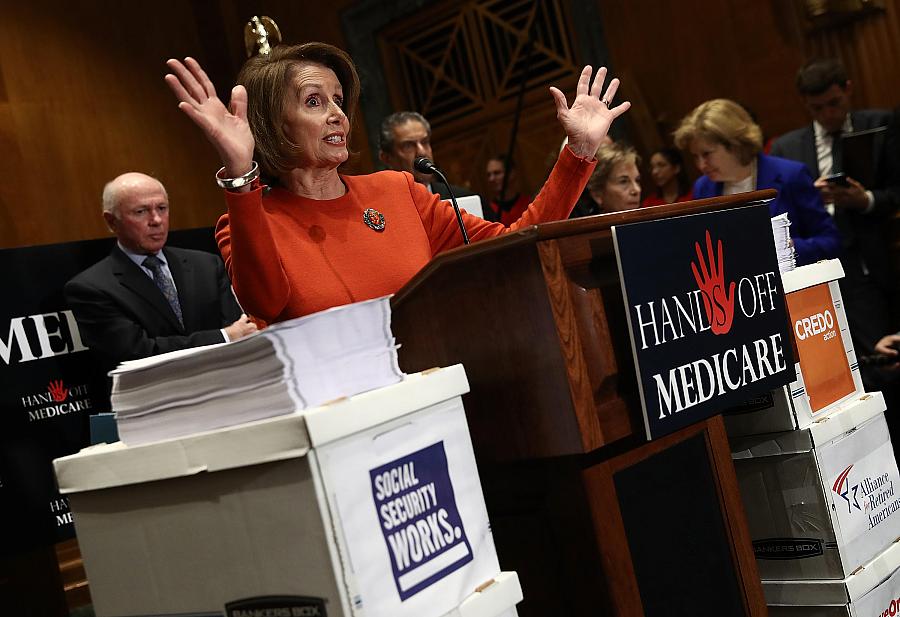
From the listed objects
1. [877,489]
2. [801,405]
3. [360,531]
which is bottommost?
[877,489]

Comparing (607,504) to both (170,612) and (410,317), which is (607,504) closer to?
(410,317)

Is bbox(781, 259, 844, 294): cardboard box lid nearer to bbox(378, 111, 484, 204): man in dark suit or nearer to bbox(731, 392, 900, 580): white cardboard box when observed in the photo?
bbox(731, 392, 900, 580): white cardboard box

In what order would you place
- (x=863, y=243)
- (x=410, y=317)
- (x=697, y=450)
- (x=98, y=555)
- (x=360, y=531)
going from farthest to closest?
(x=863, y=243), (x=697, y=450), (x=410, y=317), (x=98, y=555), (x=360, y=531)

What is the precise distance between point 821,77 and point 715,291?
2904 millimetres

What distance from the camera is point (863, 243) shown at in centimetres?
418

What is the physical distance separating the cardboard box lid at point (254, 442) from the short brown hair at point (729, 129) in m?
2.43

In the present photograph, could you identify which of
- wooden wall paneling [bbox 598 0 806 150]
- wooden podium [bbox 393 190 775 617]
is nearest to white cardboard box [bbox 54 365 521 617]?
wooden podium [bbox 393 190 775 617]

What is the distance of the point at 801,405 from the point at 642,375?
83 cm

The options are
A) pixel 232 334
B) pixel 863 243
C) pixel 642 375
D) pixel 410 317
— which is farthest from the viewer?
pixel 863 243

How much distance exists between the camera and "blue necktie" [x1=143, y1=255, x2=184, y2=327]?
11.9ft

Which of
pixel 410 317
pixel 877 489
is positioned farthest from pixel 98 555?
pixel 877 489

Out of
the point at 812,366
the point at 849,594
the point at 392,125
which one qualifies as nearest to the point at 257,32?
the point at 392,125

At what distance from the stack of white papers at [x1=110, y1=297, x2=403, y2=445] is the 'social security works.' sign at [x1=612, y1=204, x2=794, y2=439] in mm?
407

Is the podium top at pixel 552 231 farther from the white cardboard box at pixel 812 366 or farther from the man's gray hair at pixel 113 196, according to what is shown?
the man's gray hair at pixel 113 196
